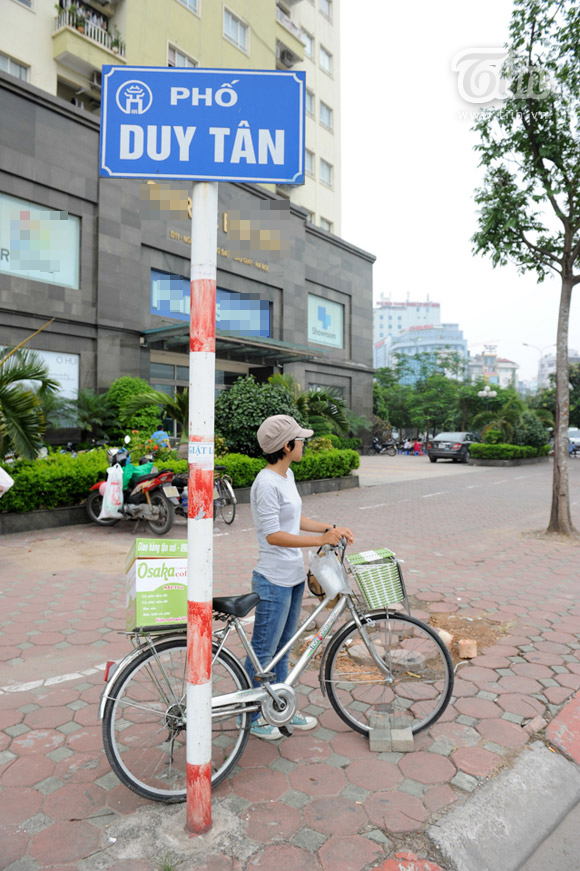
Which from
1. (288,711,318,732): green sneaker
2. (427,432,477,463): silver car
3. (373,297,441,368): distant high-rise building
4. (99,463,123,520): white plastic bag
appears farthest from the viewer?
→ (373,297,441,368): distant high-rise building

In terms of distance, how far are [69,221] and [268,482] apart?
594 inches

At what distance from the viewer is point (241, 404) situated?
42.5ft

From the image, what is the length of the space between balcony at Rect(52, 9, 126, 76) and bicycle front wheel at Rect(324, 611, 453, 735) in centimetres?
1903

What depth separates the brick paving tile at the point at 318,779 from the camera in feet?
8.61

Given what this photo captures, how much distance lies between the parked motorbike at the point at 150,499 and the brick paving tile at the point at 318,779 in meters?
5.81

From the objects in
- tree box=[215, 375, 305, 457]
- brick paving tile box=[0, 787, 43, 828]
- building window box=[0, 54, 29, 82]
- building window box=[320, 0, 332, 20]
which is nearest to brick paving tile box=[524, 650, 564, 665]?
brick paving tile box=[0, 787, 43, 828]

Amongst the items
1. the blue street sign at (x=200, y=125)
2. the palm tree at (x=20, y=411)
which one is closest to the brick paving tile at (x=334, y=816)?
the blue street sign at (x=200, y=125)

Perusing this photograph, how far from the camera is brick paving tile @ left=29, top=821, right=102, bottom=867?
2.18 meters

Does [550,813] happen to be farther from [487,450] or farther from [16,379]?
[487,450]

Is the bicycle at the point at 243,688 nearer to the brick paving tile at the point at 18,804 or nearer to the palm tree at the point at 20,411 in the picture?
the brick paving tile at the point at 18,804

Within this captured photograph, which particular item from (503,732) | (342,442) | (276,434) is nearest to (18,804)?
(276,434)

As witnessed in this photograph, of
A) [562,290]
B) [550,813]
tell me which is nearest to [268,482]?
[550,813]

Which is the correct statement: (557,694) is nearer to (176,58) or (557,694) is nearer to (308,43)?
(176,58)

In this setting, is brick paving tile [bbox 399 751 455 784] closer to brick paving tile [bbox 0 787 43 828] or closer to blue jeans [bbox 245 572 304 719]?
blue jeans [bbox 245 572 304 719]
